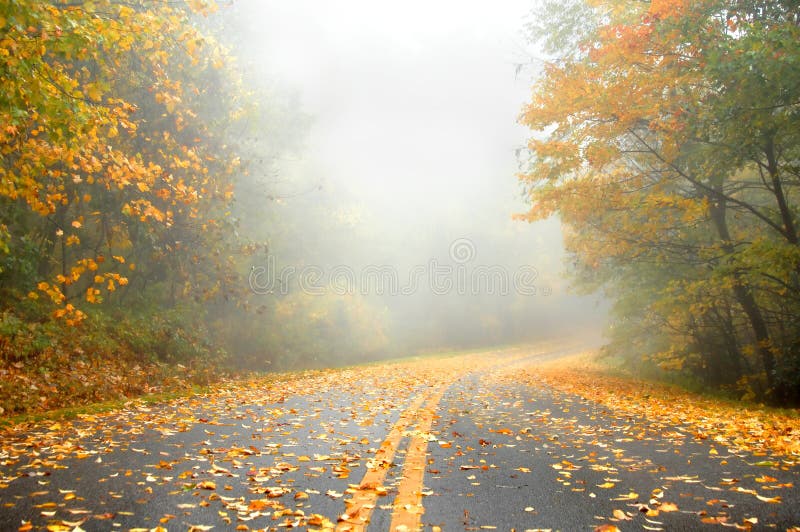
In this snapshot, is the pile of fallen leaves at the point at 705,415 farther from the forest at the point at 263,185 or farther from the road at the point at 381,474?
the forest at the point at 263,185

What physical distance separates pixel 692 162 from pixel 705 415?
545 centimetres

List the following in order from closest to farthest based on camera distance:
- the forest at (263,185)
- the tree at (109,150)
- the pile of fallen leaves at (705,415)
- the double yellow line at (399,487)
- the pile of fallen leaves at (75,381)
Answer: the double yellow line at (399,487) → the pile of fallen leaves at (705,415) → the tree at (109,150) → the forest at (263,185) → the pile of fallen leaves at (75,381)

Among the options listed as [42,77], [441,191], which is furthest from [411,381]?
[441,191]

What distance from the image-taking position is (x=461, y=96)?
63.3 m

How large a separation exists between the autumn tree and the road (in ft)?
15.9

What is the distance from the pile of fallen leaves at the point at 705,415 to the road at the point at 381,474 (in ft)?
0.90

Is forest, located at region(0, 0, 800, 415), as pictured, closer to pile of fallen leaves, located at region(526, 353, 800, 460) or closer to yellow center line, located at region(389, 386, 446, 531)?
pile of fallen leaves, located at region(526, 353, 800, 460)

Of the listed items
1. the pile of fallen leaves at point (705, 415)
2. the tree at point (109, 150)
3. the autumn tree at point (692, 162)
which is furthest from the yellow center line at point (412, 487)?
the autumn tree at point (692, 162)

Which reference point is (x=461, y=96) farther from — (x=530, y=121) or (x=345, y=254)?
(x=530, y=121)

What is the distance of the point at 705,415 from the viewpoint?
8555mm

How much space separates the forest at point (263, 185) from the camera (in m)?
8.00

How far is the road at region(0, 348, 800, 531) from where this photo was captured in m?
3.66

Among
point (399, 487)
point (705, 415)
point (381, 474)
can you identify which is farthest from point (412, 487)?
point (705, 415)

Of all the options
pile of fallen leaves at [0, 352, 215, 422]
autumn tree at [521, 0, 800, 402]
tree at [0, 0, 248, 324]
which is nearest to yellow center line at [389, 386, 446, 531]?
tree at [0, 0, 248, 324]
